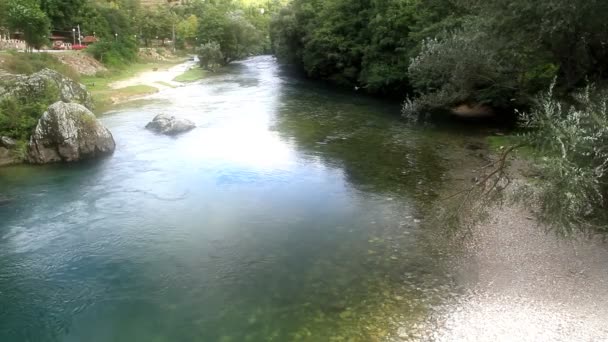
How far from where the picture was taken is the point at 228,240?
16.3 m

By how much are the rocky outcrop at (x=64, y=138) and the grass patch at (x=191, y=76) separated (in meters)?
32.3

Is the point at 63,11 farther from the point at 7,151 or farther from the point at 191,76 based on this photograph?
the point at 7,151

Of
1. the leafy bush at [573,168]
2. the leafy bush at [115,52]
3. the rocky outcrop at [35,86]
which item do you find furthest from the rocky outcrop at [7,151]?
the leafy bush at [115,52]

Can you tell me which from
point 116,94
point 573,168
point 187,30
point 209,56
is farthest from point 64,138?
point 187,30

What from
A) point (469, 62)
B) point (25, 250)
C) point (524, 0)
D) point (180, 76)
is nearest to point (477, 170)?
point (469, 62)

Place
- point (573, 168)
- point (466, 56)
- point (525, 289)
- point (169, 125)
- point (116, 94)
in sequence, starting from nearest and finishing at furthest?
point (573, 168) < point (525, 289) < point (466, 56) < point (169, 125) < point (116, 94)

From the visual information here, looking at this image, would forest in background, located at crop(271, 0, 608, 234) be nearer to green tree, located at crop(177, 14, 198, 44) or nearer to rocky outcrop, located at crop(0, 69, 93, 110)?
rocky outcrop, located at crop(0, 69, 93, 110)

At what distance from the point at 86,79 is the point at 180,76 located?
12573mm

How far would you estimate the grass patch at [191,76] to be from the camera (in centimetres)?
5834

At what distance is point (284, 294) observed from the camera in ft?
42.6

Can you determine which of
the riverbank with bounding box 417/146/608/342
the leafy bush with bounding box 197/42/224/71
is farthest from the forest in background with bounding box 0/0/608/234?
the riverbank with bounding box 417/146/608/342

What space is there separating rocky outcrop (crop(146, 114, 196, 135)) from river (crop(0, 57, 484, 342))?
171 centimetres

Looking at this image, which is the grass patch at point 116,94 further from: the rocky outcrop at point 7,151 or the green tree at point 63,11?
the green tree at point 63,11

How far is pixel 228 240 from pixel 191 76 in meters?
49.6
